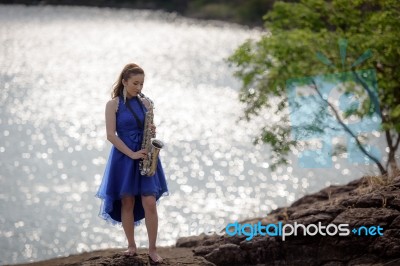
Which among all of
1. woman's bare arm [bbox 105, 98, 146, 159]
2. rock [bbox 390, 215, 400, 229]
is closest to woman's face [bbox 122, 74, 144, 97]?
woman's bare arm [bbox 105, 98, 146, 159]

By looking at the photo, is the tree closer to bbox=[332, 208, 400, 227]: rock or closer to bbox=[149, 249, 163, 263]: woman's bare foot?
bbox=[332, 208, 400, 227]: rock

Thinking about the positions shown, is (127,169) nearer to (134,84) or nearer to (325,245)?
(134,84)

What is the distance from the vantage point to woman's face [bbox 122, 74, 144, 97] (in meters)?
8.78

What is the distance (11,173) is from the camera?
29375mm

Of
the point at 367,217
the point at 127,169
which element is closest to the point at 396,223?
the point at 367,217

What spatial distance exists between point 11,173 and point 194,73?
2421 centimetres

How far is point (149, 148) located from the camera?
28.9 ft

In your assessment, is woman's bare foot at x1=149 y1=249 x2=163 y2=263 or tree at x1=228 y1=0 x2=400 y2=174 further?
tree at x1=228 y1=0 x2=400 y2=174

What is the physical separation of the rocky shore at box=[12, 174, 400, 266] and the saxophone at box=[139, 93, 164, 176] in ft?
3.23

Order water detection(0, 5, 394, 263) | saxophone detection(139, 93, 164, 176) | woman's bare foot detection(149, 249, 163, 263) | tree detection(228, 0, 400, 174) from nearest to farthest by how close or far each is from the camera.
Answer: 1. saxophone detection(139, 93, 164, 176)
2. woman's bare foot detection(149, 249, 163, 263)
3. tree detection(228, 0, 400, 174)
4. water detection(0, 5, 394, 263)

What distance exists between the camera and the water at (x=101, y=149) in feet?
77.5

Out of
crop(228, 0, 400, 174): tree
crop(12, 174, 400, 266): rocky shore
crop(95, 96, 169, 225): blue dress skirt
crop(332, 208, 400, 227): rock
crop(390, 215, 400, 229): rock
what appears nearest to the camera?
crop(95, 96, 169, 225): blue dress skirt

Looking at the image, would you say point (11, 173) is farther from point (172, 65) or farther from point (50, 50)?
point (50, 50)

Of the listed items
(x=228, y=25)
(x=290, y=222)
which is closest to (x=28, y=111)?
(x=290, y=222)
